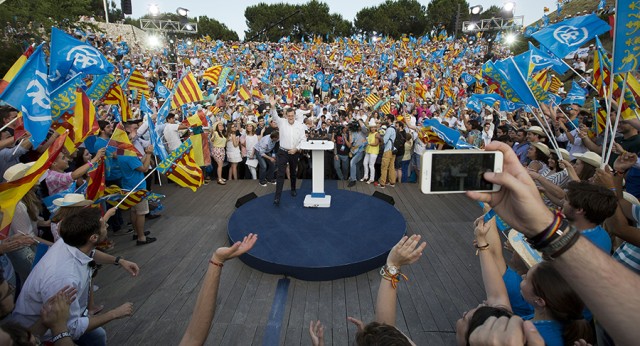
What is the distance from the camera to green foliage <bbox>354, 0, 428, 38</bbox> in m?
64.4

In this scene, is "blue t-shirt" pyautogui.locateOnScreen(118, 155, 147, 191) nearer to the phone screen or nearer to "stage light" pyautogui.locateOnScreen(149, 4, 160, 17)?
the phone screen

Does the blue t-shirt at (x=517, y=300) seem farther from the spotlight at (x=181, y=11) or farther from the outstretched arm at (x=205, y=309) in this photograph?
the spotlight at (x=181, y=11)

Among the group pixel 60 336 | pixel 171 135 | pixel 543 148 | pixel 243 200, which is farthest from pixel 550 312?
pixel 171 135

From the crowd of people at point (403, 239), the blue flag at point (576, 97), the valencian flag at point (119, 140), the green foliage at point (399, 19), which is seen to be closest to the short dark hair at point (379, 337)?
the crowd of people at point (403, 239)

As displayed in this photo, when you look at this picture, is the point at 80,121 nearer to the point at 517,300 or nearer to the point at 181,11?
the point at 517,300

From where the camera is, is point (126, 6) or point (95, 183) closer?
point (95, 183)

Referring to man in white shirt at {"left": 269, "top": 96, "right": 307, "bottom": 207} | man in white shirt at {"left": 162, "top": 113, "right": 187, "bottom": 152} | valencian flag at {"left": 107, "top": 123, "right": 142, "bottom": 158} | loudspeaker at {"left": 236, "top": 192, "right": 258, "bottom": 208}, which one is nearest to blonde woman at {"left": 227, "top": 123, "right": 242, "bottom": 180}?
man in white shirt at {"left": 162, "top": 113, "right": 187, "bottom": 152}

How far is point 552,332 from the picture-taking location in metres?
1.65

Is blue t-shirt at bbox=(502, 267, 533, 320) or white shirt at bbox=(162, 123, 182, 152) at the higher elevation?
white shirt at bbox=(162, 123, 182, 152)

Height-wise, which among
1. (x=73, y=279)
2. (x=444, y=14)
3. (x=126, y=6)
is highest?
(x=444, y=14)

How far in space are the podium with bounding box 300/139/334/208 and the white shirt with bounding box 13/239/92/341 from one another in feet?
14.5

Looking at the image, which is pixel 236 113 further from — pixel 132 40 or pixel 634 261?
pixel 132 40

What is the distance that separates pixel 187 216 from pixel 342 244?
11.7 ft

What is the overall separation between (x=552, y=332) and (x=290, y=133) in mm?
5602
